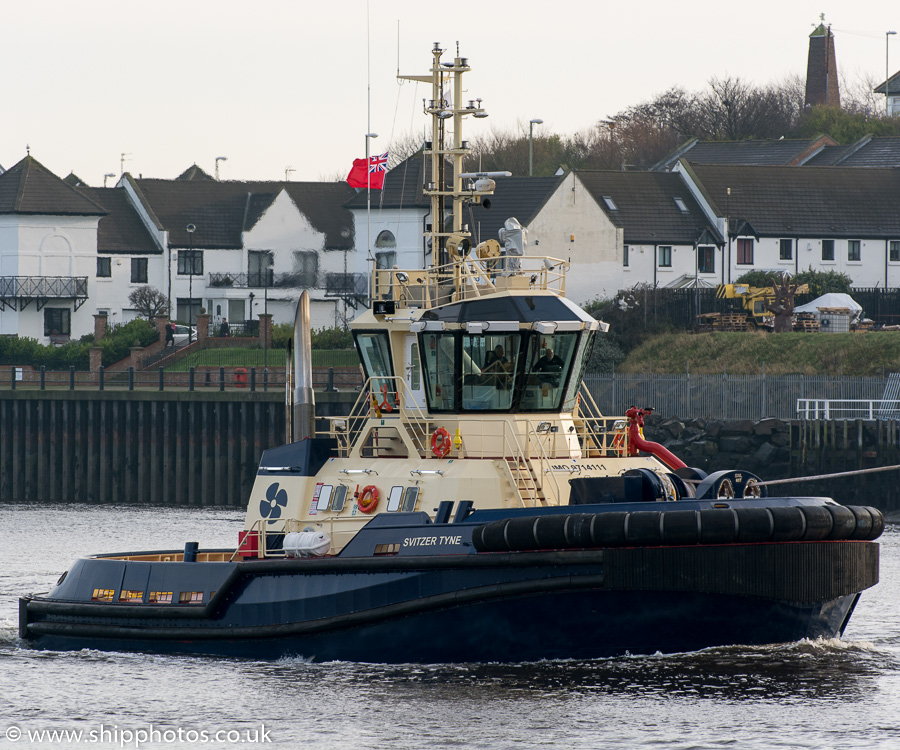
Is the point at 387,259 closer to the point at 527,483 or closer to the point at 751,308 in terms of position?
the point at 751,308

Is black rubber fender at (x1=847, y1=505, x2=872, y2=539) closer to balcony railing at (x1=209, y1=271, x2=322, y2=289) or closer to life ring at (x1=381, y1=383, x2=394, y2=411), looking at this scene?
life ring at (x1=381, y1=383, x2=394, y2=411)

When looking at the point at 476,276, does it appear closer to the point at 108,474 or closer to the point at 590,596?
the point at 590,596

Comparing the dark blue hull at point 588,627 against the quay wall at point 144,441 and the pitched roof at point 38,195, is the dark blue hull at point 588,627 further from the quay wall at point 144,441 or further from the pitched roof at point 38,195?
the pitched roof at point 38,195

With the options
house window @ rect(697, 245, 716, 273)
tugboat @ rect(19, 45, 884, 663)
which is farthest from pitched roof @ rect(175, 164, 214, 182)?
tugboat @ rect(19, 45, 884, 663)

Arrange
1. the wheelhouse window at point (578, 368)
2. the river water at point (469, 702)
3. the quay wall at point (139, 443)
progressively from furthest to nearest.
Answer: the quay wall at point (139, 443) → the wheelhouse window at point (578, 368) → the river water at point (469, 702)

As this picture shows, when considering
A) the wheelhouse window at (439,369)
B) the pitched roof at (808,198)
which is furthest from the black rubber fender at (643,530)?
the pitched roof at (808,198)

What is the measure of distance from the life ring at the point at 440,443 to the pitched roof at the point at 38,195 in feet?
150

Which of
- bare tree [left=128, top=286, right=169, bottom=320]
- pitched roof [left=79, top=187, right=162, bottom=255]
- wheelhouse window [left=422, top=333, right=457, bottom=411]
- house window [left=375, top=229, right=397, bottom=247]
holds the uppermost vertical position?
pitched roof [left=79, top=187, right=162, bottom=255]

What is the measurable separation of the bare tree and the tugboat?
1702 inches

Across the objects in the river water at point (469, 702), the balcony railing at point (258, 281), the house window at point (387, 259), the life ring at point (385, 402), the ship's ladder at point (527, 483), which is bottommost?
the river water at point (469, 702)

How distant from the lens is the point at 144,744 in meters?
14.5

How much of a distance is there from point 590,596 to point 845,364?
29383 millimetres

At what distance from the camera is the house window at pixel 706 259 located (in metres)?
56.5

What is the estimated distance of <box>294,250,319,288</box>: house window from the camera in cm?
6406
